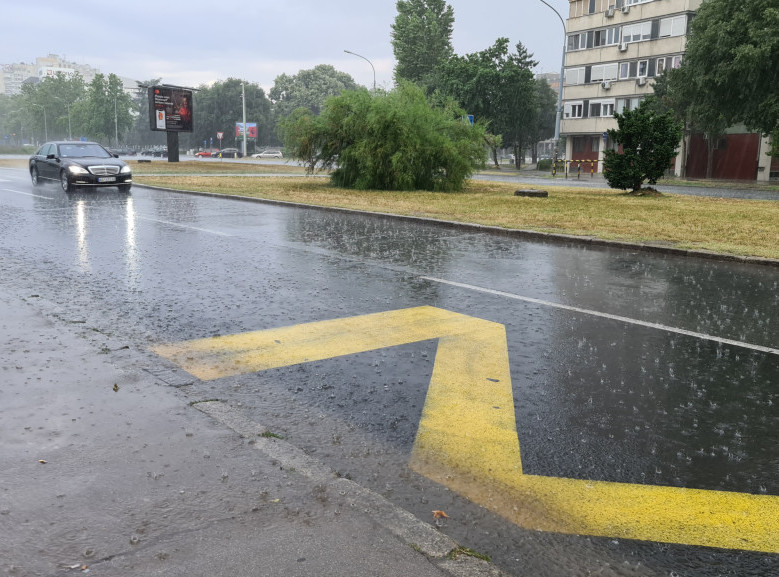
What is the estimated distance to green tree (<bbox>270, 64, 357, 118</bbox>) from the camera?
131m

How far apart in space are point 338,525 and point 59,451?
→ 165 cm

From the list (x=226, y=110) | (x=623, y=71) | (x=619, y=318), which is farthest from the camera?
(x=226, y=110)

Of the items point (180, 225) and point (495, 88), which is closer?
point (180, 225)

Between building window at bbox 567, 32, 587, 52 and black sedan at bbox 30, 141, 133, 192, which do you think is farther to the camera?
building window at bbox 567, 32, 587, 52

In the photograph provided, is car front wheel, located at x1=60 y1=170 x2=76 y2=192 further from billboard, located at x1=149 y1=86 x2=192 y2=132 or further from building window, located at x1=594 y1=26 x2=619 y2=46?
building window, located at x1=594 y1=26 x2=619 y2=46

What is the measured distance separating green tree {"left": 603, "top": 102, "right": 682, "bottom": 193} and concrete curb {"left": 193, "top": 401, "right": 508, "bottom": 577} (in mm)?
22067

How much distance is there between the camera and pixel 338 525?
296 cm

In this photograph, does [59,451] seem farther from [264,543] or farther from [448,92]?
[448,92]

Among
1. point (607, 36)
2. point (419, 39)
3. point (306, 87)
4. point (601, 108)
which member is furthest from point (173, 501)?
point (306, 87)

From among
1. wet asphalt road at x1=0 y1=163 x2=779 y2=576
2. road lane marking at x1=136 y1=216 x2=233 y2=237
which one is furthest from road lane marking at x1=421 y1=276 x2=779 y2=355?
road lane marking at x1=136 y1=216 x2=233 y2=237

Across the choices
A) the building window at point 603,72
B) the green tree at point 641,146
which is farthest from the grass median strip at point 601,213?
the building window at point 603,72

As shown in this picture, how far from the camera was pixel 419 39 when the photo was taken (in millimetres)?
79438

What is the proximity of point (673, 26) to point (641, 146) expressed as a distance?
1427 inches

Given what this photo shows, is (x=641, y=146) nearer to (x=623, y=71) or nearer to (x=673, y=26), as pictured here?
(x=673, y=26)
